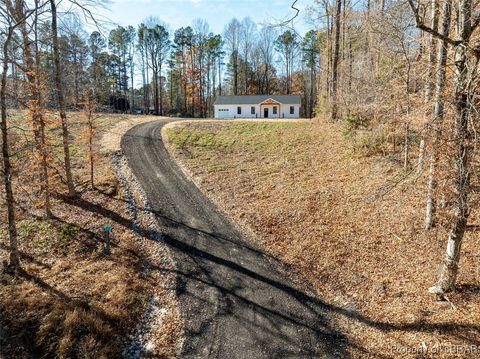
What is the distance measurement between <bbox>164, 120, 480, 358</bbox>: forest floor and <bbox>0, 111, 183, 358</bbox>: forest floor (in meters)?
4.02

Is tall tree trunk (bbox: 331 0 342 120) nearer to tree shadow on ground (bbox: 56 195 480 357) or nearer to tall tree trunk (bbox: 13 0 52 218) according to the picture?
tree shadow on ground (bbox: 56 195 480 357)

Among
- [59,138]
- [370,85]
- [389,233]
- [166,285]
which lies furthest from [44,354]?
[59,138]

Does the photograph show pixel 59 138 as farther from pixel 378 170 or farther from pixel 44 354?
pixel 378 170

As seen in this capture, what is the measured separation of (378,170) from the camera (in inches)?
588

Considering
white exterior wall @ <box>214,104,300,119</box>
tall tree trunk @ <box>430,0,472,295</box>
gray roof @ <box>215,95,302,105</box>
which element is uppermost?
gray roof @ <box>215,95,302,105</box>

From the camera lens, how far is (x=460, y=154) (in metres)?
6.35

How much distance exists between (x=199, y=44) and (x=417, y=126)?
4427 centimetres

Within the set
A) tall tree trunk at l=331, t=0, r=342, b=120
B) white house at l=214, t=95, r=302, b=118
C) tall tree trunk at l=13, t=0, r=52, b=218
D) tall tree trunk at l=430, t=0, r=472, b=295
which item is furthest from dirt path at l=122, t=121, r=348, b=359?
white house at l=214, t=95, r=302, b=118

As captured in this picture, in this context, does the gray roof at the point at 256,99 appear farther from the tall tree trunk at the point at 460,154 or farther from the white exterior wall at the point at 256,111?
the tall tree trunk at the point at 460,154

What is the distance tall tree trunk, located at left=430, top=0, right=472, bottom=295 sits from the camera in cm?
585

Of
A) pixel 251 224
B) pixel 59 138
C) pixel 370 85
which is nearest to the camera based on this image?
pixel 251 224

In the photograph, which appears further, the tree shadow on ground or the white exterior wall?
the white exterior wall

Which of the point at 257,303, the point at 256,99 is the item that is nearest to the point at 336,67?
the point at 257,303

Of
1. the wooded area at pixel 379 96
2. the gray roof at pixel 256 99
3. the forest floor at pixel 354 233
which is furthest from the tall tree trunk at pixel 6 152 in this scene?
the gray roof at pixel 256 99
